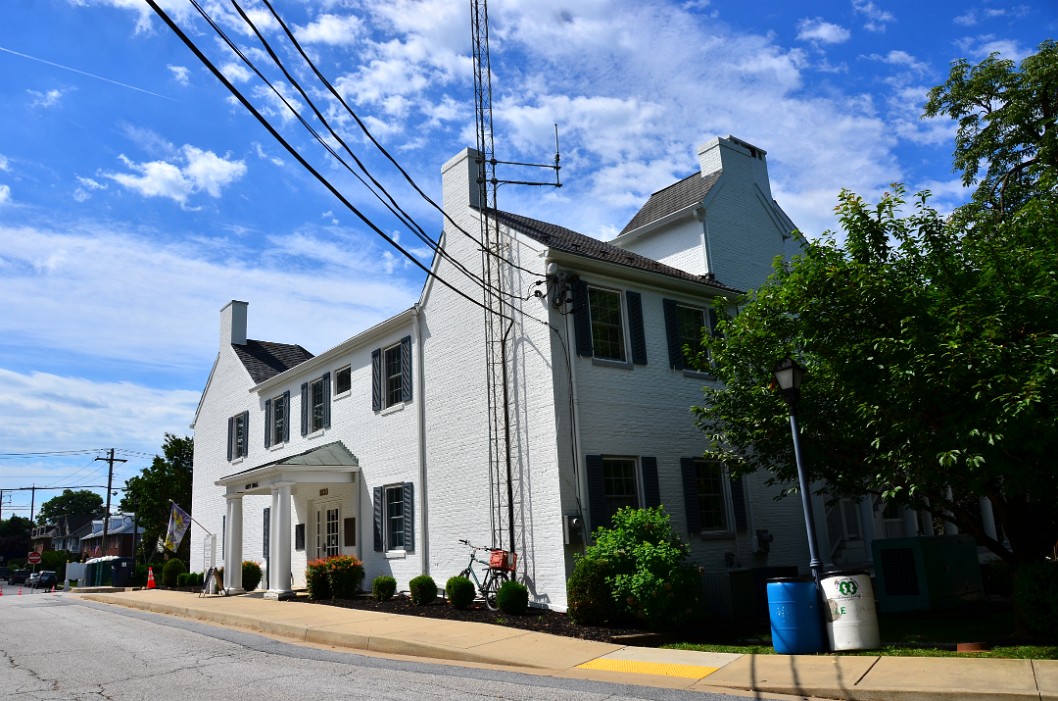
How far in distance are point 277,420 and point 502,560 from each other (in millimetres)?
13004

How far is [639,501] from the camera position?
15.4 m

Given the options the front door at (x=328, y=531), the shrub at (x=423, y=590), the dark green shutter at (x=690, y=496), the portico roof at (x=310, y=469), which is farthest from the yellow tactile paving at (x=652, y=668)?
the front door at (x=328, y=531)

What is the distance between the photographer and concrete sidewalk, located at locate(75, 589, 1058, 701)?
7.71m

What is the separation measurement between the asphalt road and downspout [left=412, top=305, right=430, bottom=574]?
14.9 ft

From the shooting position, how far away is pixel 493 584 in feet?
49.7

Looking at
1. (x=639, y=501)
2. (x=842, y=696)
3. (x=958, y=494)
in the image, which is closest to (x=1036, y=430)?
(x=958, y=494)

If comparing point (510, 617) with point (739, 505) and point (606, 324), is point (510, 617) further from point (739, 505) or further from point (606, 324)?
point (606, 324)

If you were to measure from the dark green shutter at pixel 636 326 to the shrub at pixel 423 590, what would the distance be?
6.10m

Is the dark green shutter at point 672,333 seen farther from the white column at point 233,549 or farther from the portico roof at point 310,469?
the white column at point 233,549

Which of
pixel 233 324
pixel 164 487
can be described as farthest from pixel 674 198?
pixel 164 487

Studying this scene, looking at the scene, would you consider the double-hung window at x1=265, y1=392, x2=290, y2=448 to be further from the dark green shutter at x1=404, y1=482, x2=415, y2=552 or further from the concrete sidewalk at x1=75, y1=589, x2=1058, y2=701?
the concrete sidewalk at x1=75, y1=589, x2=1058, y2=701

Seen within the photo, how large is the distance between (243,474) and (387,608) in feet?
26.3

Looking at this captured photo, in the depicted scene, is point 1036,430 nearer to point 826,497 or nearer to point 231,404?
point 826,497

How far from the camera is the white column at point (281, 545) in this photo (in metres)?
19.6
